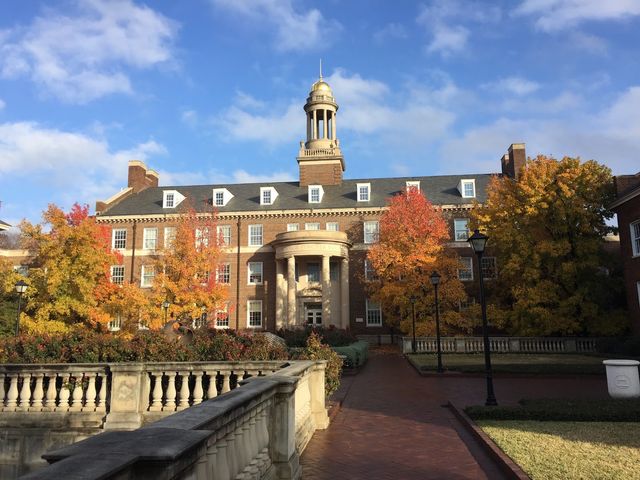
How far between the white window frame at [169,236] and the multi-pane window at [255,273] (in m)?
7.28

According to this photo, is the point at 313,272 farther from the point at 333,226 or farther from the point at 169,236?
the point at 169,236

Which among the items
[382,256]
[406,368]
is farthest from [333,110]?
[406,368]

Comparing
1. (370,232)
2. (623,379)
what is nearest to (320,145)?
(370,232)

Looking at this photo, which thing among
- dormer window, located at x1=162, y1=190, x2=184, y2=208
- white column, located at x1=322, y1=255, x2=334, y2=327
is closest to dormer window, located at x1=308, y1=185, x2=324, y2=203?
white column, located at x1=322, y1=255, x2=334, y2=327

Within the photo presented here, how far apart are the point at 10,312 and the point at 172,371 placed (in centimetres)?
3060

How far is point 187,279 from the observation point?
3738 cm

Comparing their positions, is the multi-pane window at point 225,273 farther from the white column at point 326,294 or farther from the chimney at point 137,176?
the chimney at point 137,176

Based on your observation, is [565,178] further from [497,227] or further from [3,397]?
[3,397]

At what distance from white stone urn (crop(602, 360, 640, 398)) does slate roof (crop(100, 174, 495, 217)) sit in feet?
106

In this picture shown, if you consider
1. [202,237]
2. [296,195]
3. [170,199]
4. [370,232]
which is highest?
[296,195]

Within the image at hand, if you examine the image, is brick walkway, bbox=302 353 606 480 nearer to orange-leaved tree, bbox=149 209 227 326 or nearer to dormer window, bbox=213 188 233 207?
orange-leaved tree, bbox=149 209 227 326

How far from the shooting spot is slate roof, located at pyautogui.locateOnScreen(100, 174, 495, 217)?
4594 cm

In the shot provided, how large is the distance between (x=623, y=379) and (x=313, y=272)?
31820 mm

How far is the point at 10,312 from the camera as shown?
109 ft
